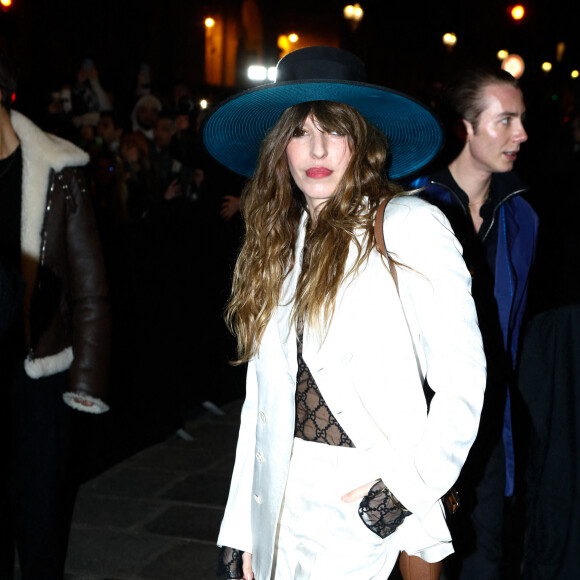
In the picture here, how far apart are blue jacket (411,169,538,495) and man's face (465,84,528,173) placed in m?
0.11

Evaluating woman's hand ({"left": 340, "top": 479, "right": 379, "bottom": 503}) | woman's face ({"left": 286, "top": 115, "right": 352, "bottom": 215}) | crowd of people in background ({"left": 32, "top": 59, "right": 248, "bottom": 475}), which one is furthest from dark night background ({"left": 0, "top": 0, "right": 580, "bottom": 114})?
woman's hand ({"left": 340, "top": 479, "right": 379, "bottom": 503})

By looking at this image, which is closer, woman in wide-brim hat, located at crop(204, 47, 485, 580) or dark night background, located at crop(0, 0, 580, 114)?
woman in wide-brim hat, located at crop(204, 47, 485, 580)

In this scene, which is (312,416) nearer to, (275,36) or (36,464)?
(36,464)

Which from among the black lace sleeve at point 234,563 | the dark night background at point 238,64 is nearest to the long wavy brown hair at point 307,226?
the black lace sleeve at point 234,563

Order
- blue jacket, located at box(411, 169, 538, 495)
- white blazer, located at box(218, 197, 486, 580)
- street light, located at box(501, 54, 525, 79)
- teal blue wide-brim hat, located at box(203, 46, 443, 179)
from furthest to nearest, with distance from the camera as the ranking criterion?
street light, located at box(501, 54, 525, 79) → blue jacket, located at box(411, 169, 538, 495) → teal blue wide-brim hat, located at box(203, 46, 443, 179) → white blazer, located at box(218, 197, 486, 580)

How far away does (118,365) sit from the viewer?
523 centimetres

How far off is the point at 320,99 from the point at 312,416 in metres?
0.94

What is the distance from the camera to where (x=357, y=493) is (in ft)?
6.70

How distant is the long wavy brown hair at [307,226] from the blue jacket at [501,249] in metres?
1.02

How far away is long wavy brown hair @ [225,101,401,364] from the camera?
2.15 m

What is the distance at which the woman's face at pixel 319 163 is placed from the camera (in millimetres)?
2355

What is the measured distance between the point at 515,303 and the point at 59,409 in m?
1.91

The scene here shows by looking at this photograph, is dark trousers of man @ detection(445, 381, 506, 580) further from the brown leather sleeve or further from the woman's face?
the brown leather sleeve

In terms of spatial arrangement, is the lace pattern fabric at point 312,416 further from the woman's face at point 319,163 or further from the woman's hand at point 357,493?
the woman's face at point 319,163
